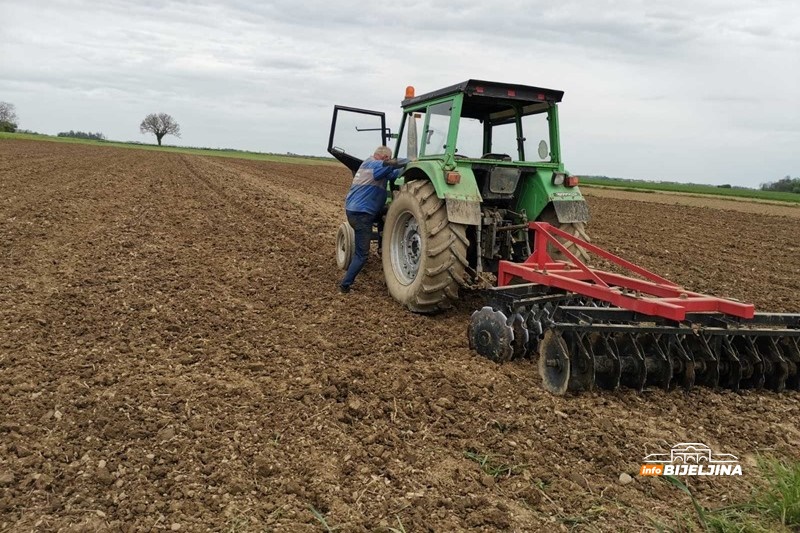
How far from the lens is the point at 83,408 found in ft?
10.8

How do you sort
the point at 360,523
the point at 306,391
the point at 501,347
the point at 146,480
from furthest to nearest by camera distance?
the point at 501,347
the point at 306,391
the point at 146,480
the point at 360,523

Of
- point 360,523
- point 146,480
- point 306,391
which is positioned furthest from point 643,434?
point 146,480

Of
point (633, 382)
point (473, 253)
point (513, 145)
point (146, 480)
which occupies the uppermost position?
point (513, 145)

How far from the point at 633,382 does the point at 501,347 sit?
34.5 inches

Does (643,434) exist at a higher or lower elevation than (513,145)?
lower

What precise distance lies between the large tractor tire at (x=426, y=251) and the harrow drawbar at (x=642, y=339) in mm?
786

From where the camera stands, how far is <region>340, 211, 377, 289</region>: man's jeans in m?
6.17

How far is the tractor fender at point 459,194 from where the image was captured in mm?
5039

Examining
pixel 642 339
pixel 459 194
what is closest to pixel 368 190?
pixel 459 194

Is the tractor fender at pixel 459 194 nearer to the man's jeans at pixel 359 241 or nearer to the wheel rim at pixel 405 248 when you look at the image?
the wheel rim at pixel 405 248

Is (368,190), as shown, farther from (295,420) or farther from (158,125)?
(158,125)

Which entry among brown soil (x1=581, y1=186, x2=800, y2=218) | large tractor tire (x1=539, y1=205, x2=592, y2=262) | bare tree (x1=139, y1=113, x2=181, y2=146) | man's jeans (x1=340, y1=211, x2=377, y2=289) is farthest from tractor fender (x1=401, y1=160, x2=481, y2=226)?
bare tree (x1=139, y1=113, x2=181, y2=146)

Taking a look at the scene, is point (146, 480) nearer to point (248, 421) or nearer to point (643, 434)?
point (248, 421)

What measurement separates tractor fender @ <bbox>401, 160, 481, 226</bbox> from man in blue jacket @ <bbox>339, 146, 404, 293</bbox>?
811 millimetres
